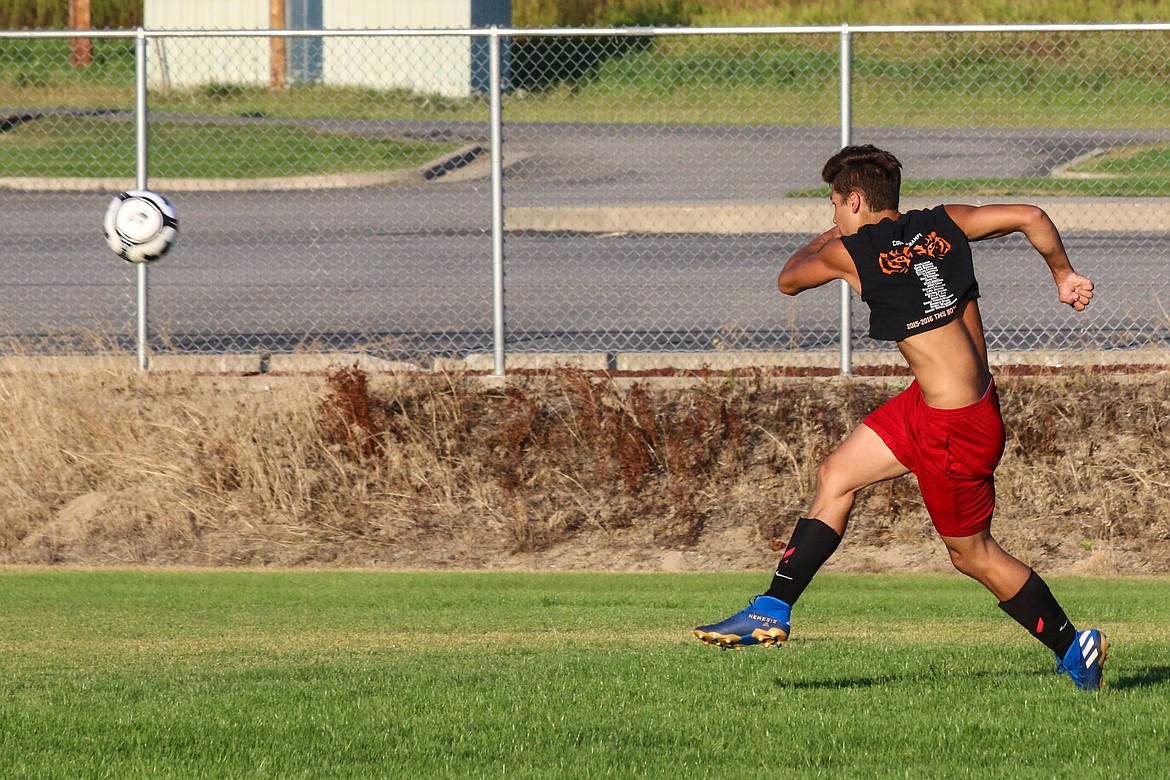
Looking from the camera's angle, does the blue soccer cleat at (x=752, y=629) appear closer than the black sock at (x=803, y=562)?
Yes

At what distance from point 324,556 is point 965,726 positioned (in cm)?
644

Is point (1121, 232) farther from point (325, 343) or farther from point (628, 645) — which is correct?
point (628, 645)

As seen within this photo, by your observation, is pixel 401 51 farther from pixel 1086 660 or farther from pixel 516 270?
pixel 1086 660

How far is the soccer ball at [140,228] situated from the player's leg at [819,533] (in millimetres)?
5365

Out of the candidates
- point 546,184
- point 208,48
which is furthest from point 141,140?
point 208,48

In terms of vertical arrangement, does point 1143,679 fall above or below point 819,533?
below

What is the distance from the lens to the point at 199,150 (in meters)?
24.6

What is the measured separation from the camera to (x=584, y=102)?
23859 millimetres

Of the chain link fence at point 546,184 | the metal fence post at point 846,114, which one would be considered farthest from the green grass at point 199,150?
the metal fence post at point 846,114

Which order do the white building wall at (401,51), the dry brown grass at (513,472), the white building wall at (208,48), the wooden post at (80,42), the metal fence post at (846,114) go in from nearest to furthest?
the metal fence post at (846,114) → the dry brown grass at (513,472) → the white building wall at (401,51) → the white building wall at (208,48) → the wooden post at (80,42)

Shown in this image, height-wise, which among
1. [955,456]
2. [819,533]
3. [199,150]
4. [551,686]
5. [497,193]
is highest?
[199,150]

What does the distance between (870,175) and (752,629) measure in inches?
66.3

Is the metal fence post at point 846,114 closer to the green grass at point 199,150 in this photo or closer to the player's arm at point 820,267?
the player's arm at point 820,267

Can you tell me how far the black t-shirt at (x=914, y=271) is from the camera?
5.86 meters
